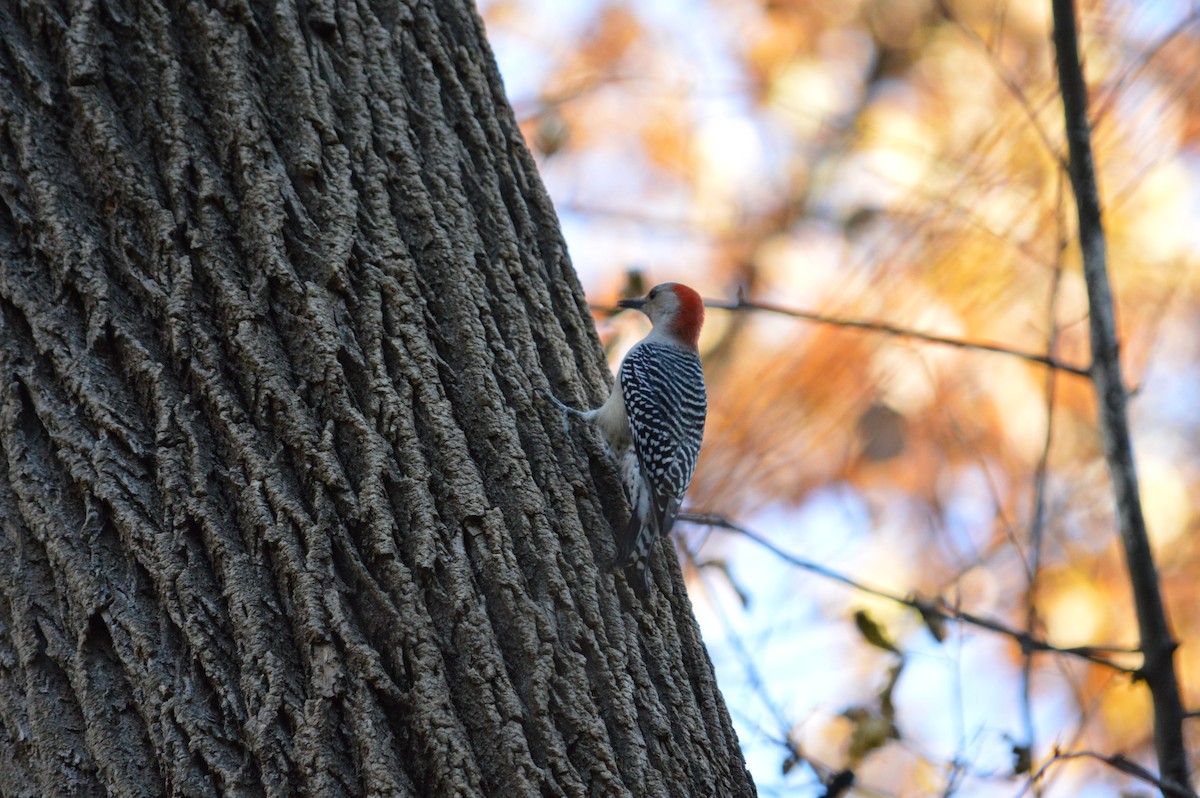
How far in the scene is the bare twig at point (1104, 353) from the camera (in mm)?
2721

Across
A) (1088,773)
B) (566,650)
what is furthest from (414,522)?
(1088,773)

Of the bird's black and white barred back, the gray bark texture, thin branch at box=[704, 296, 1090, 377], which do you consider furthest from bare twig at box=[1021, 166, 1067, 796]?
the gray bark texture

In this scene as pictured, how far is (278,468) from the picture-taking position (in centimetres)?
182

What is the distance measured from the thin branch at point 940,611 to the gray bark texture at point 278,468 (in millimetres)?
1087

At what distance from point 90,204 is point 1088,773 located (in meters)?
6.98

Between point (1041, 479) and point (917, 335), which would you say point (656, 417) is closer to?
point (917, 335)

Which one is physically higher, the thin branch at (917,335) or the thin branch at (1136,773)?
the thin branch at (917,335)

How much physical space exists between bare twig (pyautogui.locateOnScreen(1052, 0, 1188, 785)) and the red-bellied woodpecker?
1.20 metres

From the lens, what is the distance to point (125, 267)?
1876 millimetres

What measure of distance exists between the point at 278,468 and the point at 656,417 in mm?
1861

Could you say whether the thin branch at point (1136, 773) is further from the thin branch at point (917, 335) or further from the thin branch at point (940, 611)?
the thin branch at point (917, 335)

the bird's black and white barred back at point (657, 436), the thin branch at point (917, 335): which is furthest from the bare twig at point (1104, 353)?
the bird's black and white barred back at point (657, 436)

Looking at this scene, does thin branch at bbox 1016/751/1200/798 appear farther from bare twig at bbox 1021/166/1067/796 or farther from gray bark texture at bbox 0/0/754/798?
gray bark texture at bbox 0/0/754/798

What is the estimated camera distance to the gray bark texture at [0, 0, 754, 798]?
1.69 metres
